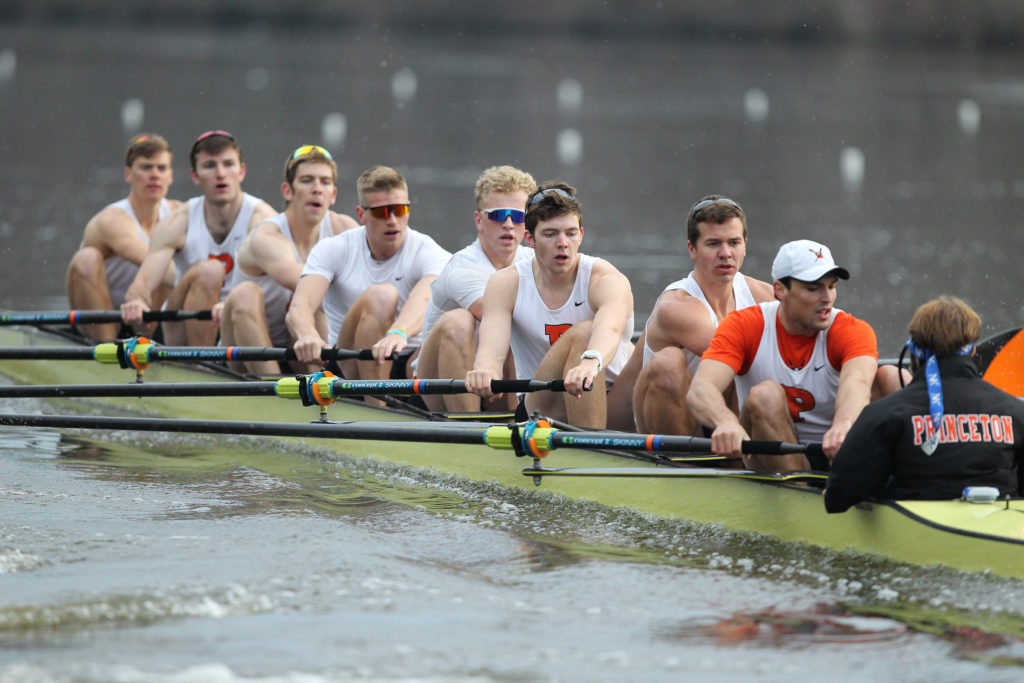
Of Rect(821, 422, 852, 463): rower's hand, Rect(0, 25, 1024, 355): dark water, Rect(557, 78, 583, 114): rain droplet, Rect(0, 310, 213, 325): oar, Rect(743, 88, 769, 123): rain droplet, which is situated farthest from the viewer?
Rect(557, 78, 583, 114): rain droplet

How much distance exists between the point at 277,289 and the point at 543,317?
2669 mm

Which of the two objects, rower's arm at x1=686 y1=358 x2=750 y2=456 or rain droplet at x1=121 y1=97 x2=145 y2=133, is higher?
rain droplet at x1=121 y1=97 x2=145 y2=133

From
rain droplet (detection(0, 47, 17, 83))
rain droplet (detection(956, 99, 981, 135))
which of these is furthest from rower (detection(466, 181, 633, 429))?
rain droplet (detection(0, 47, 17, 83))

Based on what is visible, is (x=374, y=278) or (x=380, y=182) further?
(x=374, y=278)

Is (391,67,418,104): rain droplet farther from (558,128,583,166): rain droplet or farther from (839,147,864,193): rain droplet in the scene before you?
(839,147,864,193): rain droplet

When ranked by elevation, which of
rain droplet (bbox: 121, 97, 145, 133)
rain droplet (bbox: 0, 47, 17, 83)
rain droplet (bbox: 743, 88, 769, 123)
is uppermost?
rain droplet (bbox: 0, 47, 17, 83)

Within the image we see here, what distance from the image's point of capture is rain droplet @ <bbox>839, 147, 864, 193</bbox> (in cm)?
3041

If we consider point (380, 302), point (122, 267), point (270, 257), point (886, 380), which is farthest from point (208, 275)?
point (886, 380)

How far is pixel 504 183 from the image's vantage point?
6562 mm

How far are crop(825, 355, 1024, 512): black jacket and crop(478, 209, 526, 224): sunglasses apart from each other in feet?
8.74

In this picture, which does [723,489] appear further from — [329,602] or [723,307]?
[329,602]

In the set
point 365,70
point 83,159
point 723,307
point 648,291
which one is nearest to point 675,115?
point 365,70

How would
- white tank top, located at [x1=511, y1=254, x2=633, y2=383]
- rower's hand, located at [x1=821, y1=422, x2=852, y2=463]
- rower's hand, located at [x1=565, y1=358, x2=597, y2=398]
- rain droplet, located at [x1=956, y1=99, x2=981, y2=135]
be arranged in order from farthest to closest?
rain droplet, located at [x1=956, y1=99, x2=981, y2=135] → white tank top, located at [x1=511, y1=254, x2=633, y2=383] → rower's hand, located at [x1=565, y1=358, x2=597, y2=398] → rower's hand, located at [x1=821, y1=422, x2=852, y2=463]

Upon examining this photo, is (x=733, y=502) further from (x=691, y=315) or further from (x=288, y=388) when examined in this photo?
(x=288, y=388)
